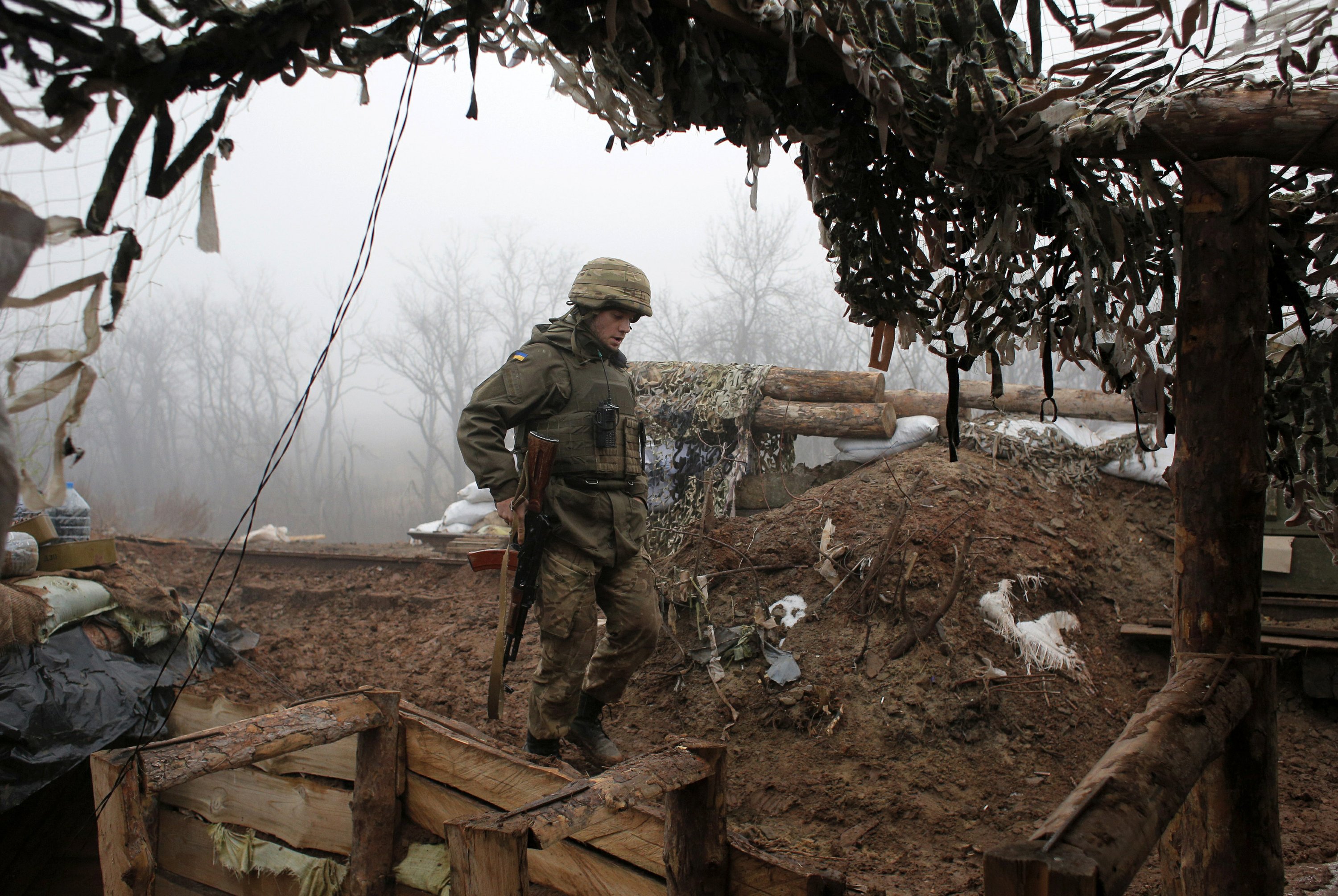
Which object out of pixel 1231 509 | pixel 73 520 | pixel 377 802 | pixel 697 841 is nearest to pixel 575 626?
pixel 377 802


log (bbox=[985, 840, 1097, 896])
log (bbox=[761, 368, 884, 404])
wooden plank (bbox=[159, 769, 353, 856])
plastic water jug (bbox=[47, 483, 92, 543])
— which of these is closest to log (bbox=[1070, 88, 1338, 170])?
log (bbox=[985, 840, 1097, 896])

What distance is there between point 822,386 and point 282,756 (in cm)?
529

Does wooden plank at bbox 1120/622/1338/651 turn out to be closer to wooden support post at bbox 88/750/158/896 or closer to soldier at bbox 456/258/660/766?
soldier at bbox 456/258/660/766

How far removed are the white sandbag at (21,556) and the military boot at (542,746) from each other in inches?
106

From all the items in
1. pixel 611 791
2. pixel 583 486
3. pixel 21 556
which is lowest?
pixel 611 791

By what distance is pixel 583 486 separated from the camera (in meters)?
3.33

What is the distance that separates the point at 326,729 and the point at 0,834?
1.98 m

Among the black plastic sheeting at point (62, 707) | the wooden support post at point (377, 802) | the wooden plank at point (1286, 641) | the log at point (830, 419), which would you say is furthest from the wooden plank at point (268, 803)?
the log at point (830, 419)

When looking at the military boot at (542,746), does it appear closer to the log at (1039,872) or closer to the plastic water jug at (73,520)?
the log at (1039,872)

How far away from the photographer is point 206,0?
1.25m

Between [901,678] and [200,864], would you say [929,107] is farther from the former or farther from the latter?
[200,864]

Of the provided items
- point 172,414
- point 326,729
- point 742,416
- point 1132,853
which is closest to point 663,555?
point 742,416

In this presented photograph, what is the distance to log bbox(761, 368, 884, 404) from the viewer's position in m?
6.93

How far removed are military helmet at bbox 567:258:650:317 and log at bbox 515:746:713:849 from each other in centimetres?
194
